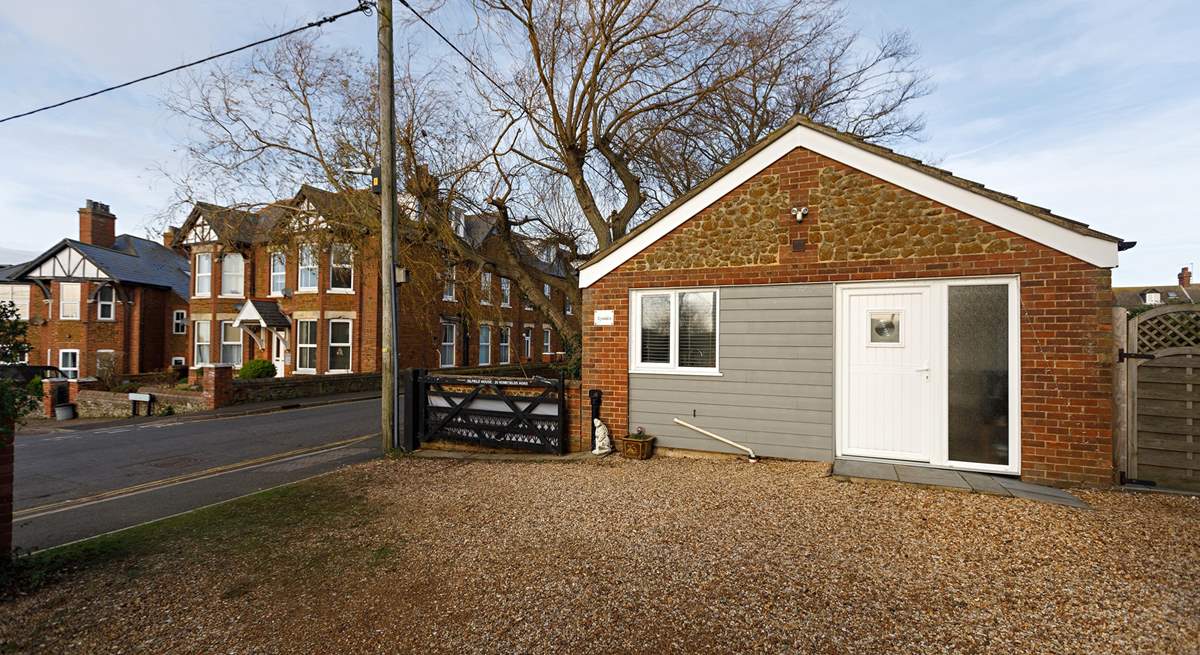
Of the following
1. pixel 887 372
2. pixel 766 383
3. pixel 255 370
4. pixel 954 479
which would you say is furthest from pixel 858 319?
pixel 255 370

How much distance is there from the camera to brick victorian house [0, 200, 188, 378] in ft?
89.2

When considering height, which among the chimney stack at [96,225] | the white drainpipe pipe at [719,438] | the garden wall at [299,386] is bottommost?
the garden wall at [299,386]

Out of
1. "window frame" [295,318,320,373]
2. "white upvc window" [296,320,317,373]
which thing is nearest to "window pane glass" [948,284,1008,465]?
"window frame" [295,318,320,373]

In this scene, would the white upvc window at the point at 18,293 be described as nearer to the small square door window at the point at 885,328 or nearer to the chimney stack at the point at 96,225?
the chimney stack at the point at 96,225

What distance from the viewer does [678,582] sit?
12.7 feet

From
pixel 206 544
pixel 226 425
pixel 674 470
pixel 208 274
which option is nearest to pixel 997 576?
pixel 674 470

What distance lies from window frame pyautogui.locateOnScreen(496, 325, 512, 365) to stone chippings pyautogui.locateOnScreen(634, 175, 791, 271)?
2221 centimetres

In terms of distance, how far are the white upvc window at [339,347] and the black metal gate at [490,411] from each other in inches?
593

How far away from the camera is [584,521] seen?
520 centimetres

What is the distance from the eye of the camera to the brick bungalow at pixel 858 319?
19.7 ft

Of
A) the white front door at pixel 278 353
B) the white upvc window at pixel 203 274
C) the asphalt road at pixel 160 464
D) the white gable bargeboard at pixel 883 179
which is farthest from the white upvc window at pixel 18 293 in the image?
the white gable bargeboard at pixel 883 179

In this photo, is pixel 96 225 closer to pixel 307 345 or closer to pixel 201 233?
pixel 201 233

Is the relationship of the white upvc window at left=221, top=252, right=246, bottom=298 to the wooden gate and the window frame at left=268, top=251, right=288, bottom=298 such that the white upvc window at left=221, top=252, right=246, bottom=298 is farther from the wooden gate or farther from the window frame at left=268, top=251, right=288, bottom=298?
the wooden gate

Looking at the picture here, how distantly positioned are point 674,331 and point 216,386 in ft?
52.4
